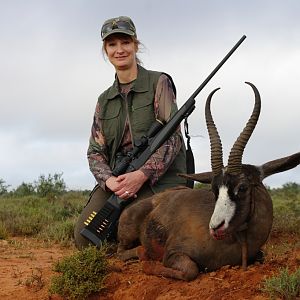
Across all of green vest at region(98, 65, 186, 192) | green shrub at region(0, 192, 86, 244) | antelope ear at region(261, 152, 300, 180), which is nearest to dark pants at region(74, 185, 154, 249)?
green vest at region(98, 65, 186, 192)

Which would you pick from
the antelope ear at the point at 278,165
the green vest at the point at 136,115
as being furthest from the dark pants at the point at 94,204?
the antelope ear at the point at 278,165

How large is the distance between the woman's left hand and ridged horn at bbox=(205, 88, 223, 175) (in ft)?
5.17

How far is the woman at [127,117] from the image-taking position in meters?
7.44

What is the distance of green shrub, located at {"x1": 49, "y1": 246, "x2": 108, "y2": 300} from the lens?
5348 millimetres

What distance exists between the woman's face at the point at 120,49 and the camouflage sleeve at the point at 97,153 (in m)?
0.72

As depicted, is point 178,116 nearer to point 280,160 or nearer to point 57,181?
point 280,160

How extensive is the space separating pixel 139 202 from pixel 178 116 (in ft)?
3.91

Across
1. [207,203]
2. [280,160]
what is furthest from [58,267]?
[280,160]

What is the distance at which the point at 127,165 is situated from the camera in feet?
24.0

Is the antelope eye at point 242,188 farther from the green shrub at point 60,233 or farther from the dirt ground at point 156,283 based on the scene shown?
the green shrub at point 60,233

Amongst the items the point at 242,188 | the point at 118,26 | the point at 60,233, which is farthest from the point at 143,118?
the point at 60,233

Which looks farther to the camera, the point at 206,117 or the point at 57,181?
the point at 57,181

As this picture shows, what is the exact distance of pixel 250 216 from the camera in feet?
17.5

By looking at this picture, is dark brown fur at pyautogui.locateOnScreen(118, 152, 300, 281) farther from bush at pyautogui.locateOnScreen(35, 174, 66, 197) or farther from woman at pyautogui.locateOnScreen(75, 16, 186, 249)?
bush at pyautogui.locateOnScreen(35, 174, 66, 197)
